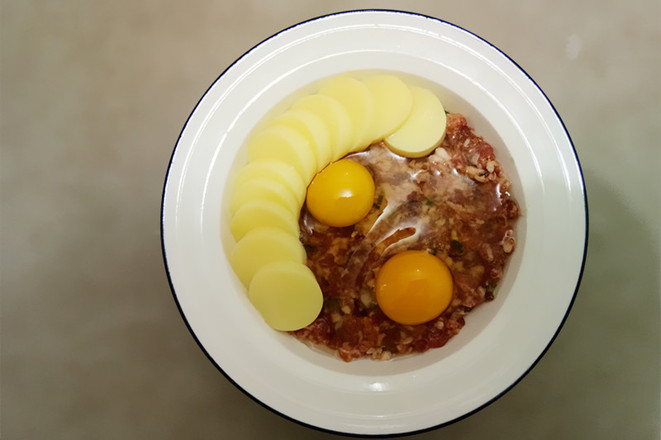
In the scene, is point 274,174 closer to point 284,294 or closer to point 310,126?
point 310,126

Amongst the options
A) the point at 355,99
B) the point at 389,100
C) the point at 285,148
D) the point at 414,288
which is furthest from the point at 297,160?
the point at 414,288

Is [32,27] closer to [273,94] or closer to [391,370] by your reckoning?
[273,94]

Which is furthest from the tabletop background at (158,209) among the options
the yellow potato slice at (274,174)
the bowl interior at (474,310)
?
the yellow potato slice at (274,174)

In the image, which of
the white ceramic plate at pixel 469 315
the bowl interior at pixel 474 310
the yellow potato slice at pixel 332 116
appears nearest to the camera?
the white ceramic plate at pixel 469 315

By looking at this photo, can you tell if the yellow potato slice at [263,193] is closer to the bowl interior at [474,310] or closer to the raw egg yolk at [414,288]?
the bowl interior at [474,310]

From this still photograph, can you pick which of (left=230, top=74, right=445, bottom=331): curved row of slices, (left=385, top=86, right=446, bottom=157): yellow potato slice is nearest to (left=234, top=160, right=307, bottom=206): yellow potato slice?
(left=230, top=74, right=445, bottom=331): curved row of slices

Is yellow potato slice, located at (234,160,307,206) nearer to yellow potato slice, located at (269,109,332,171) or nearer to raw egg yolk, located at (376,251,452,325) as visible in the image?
yellow potato slice, located at (269,109,332,171)
